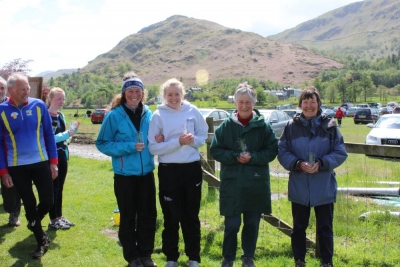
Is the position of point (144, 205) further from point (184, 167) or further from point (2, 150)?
point (2, 150)

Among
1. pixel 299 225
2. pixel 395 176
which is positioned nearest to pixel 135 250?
pixel 299 225

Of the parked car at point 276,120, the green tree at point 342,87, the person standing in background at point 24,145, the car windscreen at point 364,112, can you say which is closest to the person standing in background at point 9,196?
the person standing in background at point 24,145

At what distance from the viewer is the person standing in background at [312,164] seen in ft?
12.7

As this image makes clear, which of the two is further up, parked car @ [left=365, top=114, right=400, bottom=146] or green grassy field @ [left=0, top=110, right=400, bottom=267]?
parked car @ [left=365, top=114, right=400, bottom=146]

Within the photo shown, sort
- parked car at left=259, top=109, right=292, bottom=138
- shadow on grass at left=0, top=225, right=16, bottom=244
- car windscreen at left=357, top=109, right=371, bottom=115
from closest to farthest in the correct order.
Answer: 1. shadow on grass at left=0, top=225, right=16, bottom=244
2. parked car at left=259, top=109, right=292, bottom=138
3. car windscreen at left=357, top=109, right=371, bottom=115

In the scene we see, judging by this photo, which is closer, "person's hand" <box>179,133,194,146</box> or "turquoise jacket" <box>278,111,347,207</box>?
"turquoise jacket" <box>278,111,347,207</box>

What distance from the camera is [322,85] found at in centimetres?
14600

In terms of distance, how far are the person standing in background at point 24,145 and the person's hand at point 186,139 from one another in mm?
1737

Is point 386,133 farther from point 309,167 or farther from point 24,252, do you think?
point 24,252

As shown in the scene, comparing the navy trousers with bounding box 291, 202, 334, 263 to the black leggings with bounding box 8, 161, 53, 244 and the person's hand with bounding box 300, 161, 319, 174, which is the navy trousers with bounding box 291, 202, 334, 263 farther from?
the black leggings with bounding box 8, 161, 53, 244

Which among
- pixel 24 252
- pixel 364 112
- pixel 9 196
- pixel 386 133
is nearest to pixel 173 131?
pixel 24 252

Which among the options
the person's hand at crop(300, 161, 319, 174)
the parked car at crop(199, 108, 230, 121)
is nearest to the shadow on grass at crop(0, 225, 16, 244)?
the person's hand at crop(300, 161, 319, 174)

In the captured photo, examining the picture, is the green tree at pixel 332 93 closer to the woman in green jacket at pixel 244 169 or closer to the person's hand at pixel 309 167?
the woman in green jacket at pixel 244 169

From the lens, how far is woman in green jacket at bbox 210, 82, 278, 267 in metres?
3.96
